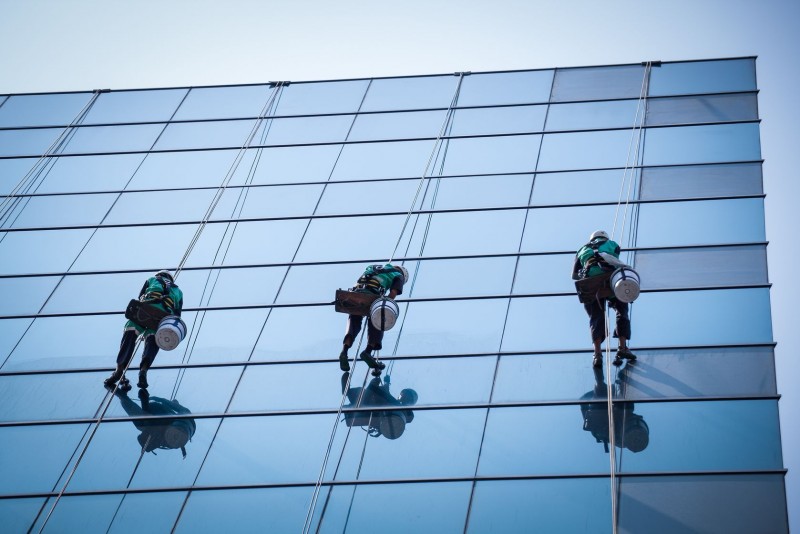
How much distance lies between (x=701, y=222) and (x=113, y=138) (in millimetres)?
11319

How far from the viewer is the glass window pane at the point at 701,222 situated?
609 inches

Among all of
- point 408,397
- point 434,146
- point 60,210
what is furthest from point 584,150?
point 60,210

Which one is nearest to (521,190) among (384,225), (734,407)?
(384,225)

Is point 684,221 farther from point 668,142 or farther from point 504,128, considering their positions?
point 504,128

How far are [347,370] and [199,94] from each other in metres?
10.7

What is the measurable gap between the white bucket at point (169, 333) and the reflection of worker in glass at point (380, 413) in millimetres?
2106

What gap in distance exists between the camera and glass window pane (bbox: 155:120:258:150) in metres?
20.6

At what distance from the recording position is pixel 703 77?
65.2 ft

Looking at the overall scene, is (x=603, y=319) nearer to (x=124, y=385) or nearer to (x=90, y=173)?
(x=124, y=385)

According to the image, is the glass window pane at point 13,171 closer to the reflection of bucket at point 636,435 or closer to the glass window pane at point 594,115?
the glass window pane at point 594,115

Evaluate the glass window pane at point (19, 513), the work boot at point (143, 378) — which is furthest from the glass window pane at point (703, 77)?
the glass window pane at point (19, 513)

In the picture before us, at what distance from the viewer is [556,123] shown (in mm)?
19500

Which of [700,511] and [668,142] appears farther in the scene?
[668,142]

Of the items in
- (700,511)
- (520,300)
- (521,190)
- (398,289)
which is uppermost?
(521,190)
